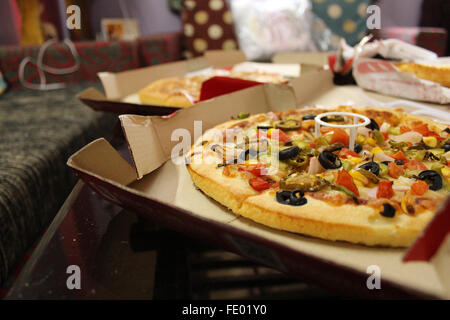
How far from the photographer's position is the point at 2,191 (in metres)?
1.17

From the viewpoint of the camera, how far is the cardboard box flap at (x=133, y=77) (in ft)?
6.23

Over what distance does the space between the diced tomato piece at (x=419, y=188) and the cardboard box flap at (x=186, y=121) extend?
65 centimetres

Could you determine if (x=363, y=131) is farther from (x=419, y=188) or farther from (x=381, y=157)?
(x=419, y=188)

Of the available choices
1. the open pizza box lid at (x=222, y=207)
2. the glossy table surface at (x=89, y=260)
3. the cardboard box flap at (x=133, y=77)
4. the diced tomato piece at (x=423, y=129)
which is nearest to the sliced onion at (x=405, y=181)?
the open pizza box lid at (x=222, y=207)

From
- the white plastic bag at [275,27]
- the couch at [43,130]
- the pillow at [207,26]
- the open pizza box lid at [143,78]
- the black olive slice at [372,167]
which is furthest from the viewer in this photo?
the pillow at [207,26]

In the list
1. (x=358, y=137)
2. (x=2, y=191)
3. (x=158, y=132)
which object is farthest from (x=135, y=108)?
(x=358, y=137)

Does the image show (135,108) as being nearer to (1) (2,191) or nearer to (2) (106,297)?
(1) (2,191)

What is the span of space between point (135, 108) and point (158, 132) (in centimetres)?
35

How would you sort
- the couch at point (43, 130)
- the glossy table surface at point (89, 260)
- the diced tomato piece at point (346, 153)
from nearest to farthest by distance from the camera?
the glossy table surface at point (89, 260) < the diced tomato piece at point (346, 153) < the couch at point (43, 130)

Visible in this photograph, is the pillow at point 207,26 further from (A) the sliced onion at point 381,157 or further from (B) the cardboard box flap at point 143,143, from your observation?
(A) the sliced onion at point 381,157

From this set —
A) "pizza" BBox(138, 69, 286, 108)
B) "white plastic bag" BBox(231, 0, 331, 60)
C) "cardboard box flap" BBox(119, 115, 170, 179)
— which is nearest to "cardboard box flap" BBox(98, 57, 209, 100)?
"pizza" BBox(138, 69, 286, 108)

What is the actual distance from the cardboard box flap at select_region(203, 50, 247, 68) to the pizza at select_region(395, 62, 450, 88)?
1.27m

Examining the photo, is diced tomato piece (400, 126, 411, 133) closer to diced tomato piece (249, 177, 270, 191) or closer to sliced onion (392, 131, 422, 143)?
sliced onion (392, 131, 422, 143)

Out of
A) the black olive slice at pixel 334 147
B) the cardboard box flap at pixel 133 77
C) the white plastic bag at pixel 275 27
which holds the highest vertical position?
the white plastic bag at pixel 275 27
